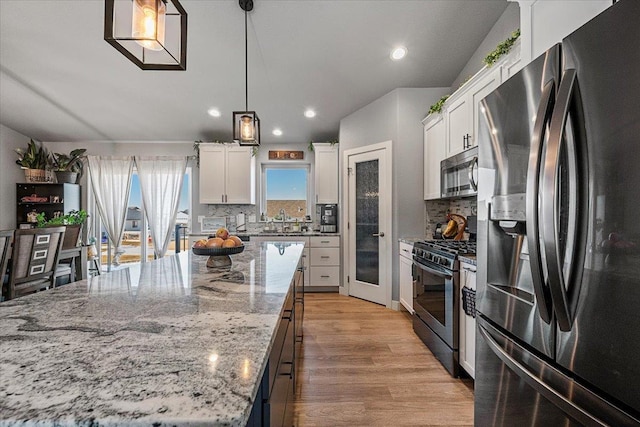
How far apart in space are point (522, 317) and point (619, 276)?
38cm

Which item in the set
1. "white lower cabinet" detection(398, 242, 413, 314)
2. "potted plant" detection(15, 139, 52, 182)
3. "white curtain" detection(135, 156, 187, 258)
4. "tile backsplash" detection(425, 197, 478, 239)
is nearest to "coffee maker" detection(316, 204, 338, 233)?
"white lower cabinet" detection(398, 242, 413, 314)

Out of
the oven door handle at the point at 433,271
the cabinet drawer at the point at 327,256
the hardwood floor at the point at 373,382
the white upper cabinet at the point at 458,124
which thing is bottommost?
the hardwood floor at the point at 373,382

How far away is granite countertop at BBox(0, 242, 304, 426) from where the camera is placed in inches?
18.1

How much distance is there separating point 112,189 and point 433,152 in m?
5.21

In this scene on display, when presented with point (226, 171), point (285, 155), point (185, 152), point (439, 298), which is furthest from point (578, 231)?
point (185, 152)

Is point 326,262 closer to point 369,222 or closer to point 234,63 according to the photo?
point 369,222

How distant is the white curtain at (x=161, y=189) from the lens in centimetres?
549

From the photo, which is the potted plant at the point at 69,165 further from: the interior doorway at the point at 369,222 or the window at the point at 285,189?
the interior doorway at the point at 369,222

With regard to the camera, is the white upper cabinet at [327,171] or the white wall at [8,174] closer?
the white wall at [8,174]

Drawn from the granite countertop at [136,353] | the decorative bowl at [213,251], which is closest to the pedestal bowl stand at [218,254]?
the decorative bowl at [213,251]

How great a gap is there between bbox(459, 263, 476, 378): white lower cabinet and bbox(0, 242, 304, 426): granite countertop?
4.62ft

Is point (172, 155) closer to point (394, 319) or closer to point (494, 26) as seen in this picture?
point (394, 319)

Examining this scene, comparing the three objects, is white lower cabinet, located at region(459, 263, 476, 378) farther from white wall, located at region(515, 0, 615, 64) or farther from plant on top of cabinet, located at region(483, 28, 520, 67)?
plant on top of cabinet, located at region(483, 28, 520, 67)

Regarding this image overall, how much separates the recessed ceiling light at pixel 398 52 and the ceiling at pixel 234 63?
7 cm
